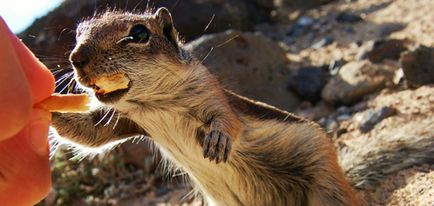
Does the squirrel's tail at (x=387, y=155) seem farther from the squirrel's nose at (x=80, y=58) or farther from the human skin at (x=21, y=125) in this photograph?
the human skin at (x=21, y=125)

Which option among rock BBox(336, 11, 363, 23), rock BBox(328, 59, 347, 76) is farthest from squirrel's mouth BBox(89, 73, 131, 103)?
rock BBox(336, 11, 363, 23)

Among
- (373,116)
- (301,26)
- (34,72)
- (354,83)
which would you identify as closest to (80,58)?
(34,72)

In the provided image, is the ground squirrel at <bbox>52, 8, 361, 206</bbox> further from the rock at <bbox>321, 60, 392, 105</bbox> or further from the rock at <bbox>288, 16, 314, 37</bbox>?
the rock at <bbox>288, 16, 314, 37</bbox>

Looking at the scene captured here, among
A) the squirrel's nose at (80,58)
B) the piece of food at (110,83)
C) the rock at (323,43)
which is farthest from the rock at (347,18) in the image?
the squirrel's nose at (80,58)

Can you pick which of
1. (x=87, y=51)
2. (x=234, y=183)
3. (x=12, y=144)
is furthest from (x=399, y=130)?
(x=12, y=144)

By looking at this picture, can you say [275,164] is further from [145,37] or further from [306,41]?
[306,41]

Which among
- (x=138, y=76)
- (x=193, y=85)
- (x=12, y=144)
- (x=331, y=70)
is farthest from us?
(x=331, y=70)

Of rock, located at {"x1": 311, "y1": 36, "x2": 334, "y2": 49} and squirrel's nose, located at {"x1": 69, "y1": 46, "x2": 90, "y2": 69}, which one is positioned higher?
squirrel's nose, located at {"x1": 69, "y1": 46, "x2": 90, "y2": 69}
